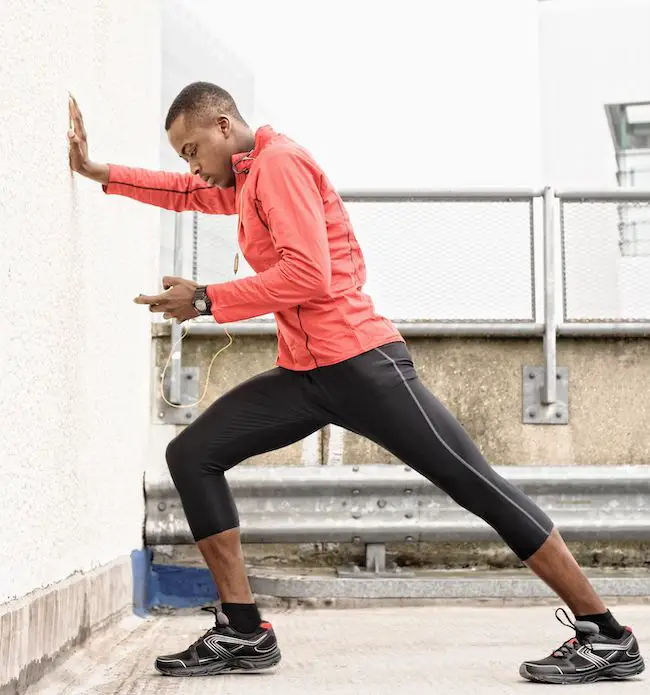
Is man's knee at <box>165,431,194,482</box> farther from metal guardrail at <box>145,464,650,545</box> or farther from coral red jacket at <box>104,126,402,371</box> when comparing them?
metal guardrail at <box>145,464,650,545</box>

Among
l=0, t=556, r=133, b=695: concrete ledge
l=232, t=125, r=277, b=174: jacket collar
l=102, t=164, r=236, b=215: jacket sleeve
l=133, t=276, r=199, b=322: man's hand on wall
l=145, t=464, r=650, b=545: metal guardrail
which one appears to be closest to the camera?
l=0, t=556, r=133, b=695: concrete ledge

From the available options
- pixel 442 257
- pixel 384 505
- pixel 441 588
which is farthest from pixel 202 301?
pixel 442 257

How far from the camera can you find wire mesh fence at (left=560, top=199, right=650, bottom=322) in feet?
18.1

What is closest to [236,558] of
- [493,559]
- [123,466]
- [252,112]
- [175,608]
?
[123,466]

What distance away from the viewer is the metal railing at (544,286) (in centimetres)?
542

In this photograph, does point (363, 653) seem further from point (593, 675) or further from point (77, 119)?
point (77, 119)

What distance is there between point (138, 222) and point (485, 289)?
68.7 inches

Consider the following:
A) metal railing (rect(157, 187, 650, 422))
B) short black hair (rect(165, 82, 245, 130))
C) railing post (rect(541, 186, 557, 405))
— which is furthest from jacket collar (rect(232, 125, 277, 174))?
railing post (rect(541, 186, 557, 405))

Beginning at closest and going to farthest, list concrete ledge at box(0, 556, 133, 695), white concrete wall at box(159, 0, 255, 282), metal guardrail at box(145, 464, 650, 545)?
1. concrete ledge at box(0, 556, 133, 695)
2. metal guardrail at box(145, 464, 650, 545)
3. white concrete wall at box(159, 0, 255, 282)

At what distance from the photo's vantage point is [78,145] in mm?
3580

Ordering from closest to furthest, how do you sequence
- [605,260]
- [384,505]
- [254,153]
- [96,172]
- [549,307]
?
[254,153] → [96,172] → [384,505] → [549,307] → [605,260]

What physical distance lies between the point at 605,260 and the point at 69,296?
3.00m

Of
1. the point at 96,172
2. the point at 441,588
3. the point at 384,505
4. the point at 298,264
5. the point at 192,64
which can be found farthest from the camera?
the point at 192,64

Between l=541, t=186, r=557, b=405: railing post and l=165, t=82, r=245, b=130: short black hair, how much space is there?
8.14 ft
